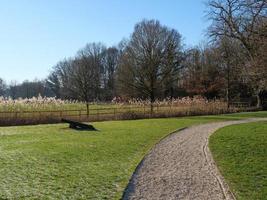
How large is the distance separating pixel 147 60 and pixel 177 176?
3996 centimetres

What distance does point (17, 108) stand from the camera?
3228cm

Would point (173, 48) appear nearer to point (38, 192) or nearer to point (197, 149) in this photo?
point (197, 149)

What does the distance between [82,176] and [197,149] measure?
630cm

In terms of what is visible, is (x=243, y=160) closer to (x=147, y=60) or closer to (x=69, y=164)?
(x=69, y=164)

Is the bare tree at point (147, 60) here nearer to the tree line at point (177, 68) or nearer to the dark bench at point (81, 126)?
the tree line at point (177, 68)

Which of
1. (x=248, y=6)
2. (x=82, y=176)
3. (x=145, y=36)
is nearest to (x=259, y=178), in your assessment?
(x=82, y=176)

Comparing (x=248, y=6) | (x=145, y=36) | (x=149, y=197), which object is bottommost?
(x=149, y=197)

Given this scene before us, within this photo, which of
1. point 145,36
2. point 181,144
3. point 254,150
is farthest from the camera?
point 145,36

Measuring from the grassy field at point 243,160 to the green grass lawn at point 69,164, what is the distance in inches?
100

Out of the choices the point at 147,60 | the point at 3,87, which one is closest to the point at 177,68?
the point at 147,60

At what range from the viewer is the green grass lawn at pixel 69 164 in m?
8.61

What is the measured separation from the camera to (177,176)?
10367mm

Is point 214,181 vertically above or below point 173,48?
below

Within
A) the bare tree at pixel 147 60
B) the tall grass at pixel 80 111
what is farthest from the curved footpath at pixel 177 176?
the bare tree at pixel 147 60
